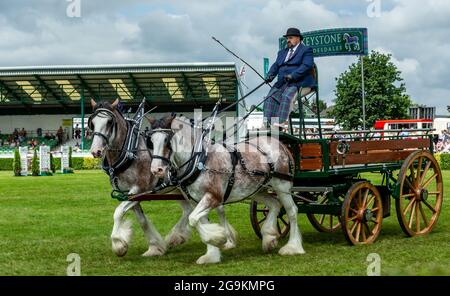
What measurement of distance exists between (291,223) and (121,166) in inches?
88.6

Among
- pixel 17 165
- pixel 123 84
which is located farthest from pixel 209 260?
pixel 123 84

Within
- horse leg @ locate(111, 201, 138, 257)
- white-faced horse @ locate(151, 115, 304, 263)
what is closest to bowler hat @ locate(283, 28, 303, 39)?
white-faced horse @ locate(151, 115, 304, 263)

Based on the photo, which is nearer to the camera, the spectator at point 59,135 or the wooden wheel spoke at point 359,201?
the wooden wheel spoke at point 359,201

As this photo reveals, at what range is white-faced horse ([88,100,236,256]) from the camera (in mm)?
8148

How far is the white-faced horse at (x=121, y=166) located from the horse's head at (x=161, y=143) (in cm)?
86

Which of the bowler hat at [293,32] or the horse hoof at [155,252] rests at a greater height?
the bowler hat at [293,32]

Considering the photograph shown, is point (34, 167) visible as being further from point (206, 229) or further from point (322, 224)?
point (206, 229)

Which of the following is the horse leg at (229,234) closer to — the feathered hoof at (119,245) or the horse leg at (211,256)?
the horse leg at (211,256)

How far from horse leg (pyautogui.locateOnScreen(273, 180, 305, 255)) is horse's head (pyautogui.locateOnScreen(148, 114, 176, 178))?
5.88ft

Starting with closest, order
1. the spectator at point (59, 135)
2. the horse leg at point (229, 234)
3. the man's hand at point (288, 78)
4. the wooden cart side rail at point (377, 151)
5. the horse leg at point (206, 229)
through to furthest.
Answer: the horse leg at point (206, 229), the man's hand at point (288, 78), the horse leg at point (229, 234), the wooden cart side rail at point (377, 151), the spectator at point (59, 135)

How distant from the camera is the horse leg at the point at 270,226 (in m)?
8.61

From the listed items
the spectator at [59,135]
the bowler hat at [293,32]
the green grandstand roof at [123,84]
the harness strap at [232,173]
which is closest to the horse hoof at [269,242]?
the harness strap at [232,173]

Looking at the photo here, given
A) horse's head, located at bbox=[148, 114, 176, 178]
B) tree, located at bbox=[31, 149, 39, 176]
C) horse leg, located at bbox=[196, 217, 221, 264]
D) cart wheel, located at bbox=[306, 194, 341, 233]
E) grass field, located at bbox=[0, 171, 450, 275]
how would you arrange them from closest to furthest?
horse's head, located at bbox=[148, 114, 176, 178], grass field, located at bbox=[0, 171, 450, 275], horse leg, located at bbox=[196, 217, 221, 264], cart wheel, located at bbox=[306, 194, 341, 233], tree, located at bbox=[31, 149, 39, 176]

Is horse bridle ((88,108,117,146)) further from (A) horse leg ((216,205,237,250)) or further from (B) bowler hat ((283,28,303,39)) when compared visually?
(B) bowler hat ((283,28,303,39))
